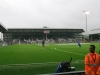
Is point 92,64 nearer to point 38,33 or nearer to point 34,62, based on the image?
point 34,62

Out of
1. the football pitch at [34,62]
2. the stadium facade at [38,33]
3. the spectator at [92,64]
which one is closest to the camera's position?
the spectator at [92,64]

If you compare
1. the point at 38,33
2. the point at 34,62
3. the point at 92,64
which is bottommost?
the point at 34,62

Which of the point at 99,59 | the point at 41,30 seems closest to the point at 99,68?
the point at 99,59

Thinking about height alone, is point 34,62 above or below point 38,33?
below

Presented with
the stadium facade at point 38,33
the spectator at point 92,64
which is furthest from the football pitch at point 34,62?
the stadium facade at point 38,33

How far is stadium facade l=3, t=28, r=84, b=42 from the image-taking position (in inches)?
4326

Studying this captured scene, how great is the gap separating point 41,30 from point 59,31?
10387 mm

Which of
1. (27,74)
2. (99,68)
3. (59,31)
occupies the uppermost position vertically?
(59,31)

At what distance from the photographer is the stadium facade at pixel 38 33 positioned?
109869 mm

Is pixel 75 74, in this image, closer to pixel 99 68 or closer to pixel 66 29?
pixel 99 68

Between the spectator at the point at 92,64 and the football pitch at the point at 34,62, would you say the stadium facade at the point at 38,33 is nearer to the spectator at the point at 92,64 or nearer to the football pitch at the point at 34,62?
the football pitch at the point at 34,62

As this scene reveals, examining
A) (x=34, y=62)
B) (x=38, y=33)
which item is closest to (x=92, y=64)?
(x=34, y=62)

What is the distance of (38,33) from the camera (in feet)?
377

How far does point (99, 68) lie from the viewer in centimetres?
635
